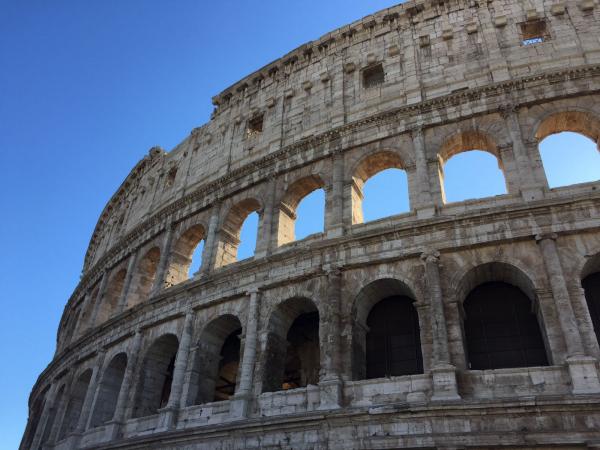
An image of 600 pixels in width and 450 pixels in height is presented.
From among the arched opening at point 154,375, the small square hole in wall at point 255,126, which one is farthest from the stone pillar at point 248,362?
the small square hole in wall at point 255,126

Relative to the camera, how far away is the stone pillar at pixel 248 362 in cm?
1156

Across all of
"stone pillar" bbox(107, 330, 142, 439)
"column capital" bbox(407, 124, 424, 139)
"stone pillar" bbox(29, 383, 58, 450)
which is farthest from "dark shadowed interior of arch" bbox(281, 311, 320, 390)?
"stone pillar" bbox(29, 383, 58, 450)

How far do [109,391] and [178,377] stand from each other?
14.2ft

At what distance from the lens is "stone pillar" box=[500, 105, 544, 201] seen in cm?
1159

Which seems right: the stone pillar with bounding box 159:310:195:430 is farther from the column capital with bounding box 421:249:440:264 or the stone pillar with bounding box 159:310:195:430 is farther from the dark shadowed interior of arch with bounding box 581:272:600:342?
the dark shadowed interior of arch with bounding box 581:272:600:342

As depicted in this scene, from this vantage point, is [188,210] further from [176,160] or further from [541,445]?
[541,445]

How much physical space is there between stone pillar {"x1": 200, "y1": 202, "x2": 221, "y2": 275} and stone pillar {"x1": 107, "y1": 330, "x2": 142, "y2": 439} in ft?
9.52

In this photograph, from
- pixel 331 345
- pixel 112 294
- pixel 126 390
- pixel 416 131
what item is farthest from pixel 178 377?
pixel 416 131

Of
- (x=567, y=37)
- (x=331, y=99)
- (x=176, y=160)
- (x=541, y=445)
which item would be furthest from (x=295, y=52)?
(x=541, y=445)

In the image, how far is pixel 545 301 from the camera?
10.1 m

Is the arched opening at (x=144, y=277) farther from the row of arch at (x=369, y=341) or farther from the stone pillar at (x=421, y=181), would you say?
the stone pillar at (x=421, y=181)

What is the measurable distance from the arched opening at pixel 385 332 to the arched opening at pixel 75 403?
11.1m

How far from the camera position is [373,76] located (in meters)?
16.8

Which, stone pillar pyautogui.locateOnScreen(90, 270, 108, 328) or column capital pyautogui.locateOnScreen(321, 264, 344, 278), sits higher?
stone pillar pyautogui.locateOnScreen(90, 270, 108, 328)
